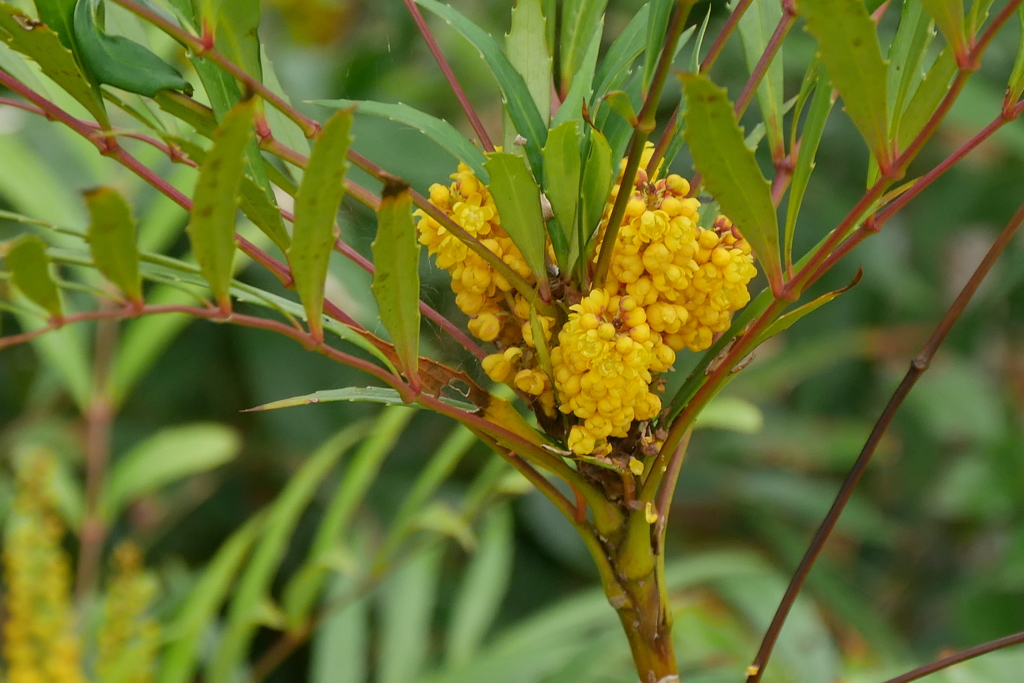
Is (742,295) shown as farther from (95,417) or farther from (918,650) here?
(918,650)

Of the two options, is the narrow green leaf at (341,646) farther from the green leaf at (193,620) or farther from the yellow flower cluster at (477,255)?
the yellow flower cluster at (477,255)

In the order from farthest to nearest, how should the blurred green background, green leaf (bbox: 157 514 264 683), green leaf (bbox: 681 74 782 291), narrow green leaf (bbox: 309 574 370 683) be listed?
1. the blurred green background
2. narrow green leaf (bbox: 309 574 370 683)
3. green leaf (bbox: 157 514 264 683)
4. green leaf (bbox: 681 74 782 291)

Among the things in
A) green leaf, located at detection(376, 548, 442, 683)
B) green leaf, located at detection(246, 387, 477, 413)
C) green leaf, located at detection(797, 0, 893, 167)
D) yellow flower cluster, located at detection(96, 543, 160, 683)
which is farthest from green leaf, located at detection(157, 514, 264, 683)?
green leaf, located at detection(797, 0, 893, 167)

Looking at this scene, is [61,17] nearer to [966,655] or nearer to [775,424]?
[966,655]

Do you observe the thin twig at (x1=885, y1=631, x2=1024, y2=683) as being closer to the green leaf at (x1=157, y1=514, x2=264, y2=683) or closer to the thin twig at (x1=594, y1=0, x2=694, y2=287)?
the thin twig at (x1=594, y1=0, x2=694, y2=287)

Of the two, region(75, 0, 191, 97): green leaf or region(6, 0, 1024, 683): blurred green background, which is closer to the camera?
region(75, 0, 191, 97): green leaf

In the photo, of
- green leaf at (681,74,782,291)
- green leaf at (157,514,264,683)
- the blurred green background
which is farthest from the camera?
the blurred green background

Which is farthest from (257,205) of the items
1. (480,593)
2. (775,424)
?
(775,424)
